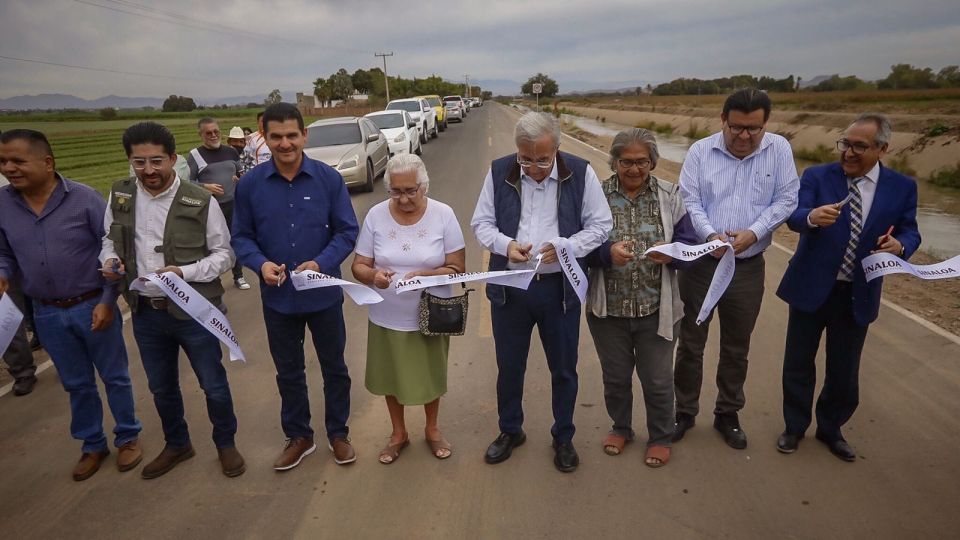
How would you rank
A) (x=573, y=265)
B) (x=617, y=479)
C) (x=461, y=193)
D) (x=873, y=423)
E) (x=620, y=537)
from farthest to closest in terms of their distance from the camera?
(x=461, y=193)
(x=873, y=423)
(x=617, y=479)
(x=573, y=265)
(x=620, y=537)

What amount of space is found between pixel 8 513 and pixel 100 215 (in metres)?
1.71

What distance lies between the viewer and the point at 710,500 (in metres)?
3.08

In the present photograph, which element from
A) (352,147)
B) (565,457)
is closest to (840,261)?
(565,457)

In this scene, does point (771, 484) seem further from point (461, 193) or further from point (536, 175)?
point (461, 193)

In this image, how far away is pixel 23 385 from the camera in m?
4.50

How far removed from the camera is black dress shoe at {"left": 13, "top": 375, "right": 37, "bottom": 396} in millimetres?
4473

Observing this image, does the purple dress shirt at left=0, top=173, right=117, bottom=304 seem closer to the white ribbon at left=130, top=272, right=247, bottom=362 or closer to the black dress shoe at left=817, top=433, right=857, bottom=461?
the white ribbon at left=130, top=272, right=247, bottom=362

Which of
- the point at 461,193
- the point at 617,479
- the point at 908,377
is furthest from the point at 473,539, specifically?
the point at 461,193

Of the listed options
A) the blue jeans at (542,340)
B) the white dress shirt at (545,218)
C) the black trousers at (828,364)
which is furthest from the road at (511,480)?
the white dress shirt at (545,218)

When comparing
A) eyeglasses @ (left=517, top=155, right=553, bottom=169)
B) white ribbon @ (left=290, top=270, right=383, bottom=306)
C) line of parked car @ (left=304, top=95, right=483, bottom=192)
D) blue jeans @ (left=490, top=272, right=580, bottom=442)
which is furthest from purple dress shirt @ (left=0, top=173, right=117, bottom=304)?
line of parked car @ (left=304, top=95, right=483, bottom=192)

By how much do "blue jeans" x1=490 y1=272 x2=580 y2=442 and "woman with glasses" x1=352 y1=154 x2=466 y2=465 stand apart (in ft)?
1.23

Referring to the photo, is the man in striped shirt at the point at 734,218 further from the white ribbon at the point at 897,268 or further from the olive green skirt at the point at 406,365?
the olive green skirt at the point at 406,365

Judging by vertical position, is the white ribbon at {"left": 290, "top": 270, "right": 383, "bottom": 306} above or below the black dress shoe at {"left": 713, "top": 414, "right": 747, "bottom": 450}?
above

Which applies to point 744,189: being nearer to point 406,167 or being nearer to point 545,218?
point 545,218
